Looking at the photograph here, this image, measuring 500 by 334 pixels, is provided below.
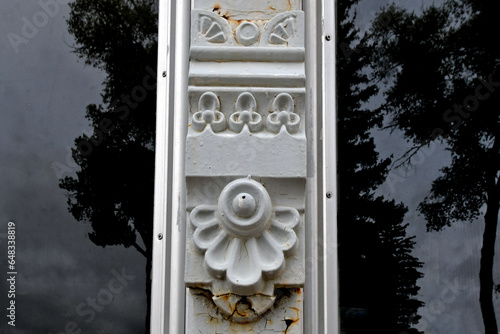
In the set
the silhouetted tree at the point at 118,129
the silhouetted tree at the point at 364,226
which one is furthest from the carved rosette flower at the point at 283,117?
the silhouetted tree at the point at 118,129

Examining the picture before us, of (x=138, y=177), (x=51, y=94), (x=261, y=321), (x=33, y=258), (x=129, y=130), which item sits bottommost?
(x=261, y=321)

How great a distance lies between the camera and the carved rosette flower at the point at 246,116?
257 centimetres

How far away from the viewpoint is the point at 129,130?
3.33 meters

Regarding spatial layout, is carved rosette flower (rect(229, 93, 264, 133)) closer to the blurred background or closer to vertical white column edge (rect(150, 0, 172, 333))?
vertical white column edge (rect(150, 0, 172, 333))

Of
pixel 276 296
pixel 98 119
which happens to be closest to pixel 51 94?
pixel 98 119

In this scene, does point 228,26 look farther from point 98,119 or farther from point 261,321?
point 261,321

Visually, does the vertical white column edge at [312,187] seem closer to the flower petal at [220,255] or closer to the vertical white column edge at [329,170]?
the vertical white column edge at [329,170]

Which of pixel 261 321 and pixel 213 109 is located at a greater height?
pixel 213 109

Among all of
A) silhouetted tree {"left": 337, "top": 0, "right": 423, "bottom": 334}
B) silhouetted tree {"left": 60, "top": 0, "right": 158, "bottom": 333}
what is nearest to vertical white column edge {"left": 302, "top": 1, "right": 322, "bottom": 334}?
silhouetted tree {"left": 337, "top": 0, "right": 423, "bottom": 334}

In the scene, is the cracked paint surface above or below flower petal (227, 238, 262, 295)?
below

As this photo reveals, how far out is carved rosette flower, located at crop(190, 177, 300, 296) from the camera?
2438 mm

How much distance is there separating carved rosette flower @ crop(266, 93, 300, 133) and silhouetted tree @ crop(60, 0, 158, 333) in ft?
3.02

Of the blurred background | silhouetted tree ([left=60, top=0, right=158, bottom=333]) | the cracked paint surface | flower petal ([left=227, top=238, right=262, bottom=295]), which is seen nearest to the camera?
flower petal ([left=227, top=238, right=262, bottom=295])

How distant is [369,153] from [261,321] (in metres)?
1.18
